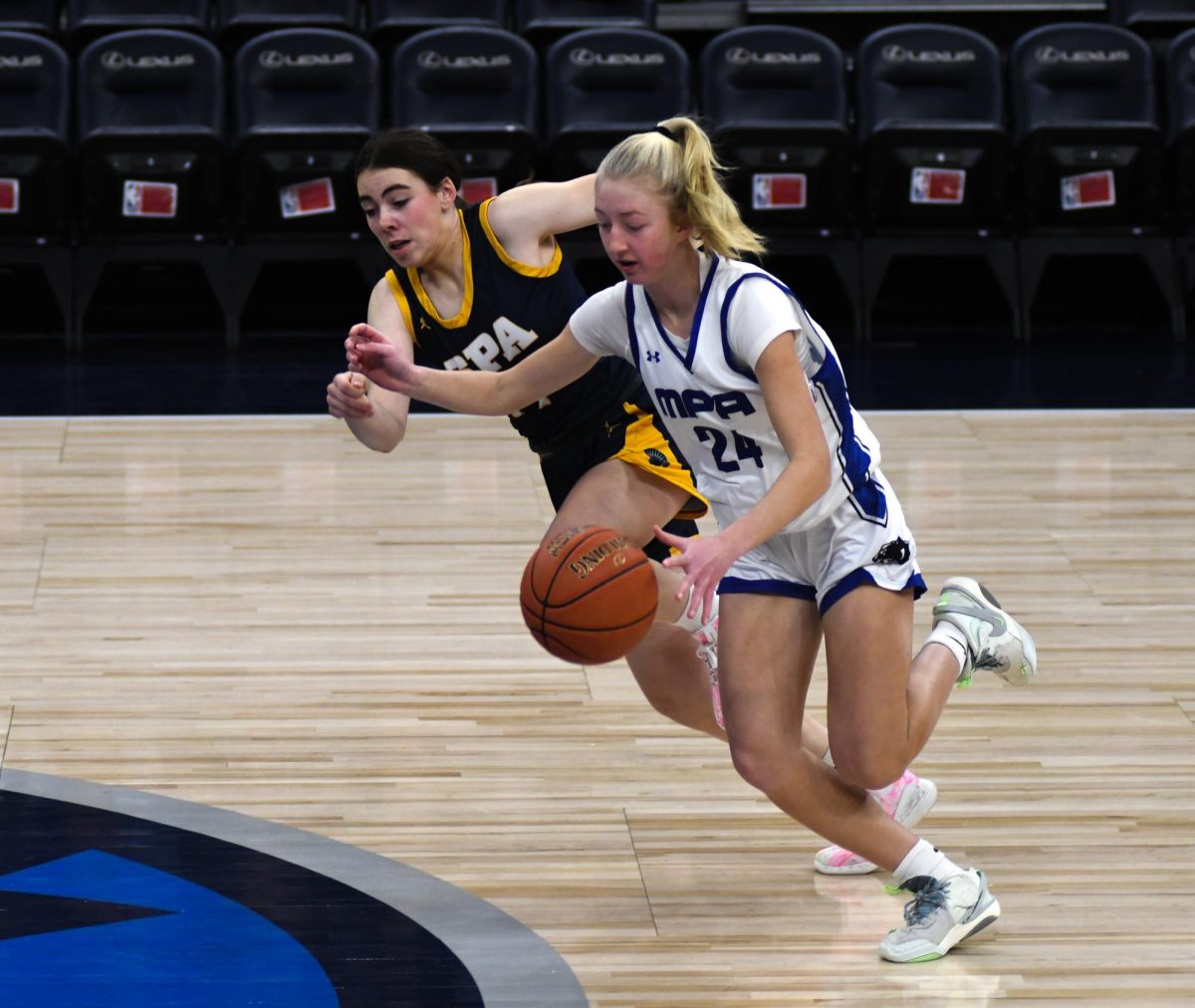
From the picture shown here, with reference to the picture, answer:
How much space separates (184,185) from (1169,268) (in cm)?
431

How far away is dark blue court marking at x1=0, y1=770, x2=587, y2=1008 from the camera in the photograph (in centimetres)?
280

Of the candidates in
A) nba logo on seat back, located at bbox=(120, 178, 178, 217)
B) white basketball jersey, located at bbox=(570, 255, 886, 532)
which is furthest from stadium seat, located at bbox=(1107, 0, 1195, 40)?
white basketball jersey, located at bbox=(570, 255, 886, 532)

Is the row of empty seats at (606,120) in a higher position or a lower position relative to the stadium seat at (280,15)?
lower

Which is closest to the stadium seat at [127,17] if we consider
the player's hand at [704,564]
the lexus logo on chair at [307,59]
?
the lexus logo on chair at [307,59]

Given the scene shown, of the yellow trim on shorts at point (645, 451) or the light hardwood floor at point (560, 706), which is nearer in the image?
the light hardwood floor at point (560, 706)

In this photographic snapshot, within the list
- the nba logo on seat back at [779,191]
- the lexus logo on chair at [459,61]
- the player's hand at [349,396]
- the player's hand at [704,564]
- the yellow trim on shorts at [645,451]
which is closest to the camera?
the player's hand at [704,564]

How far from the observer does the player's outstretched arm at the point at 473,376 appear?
315 cm

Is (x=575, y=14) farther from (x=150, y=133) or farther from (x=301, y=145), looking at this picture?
(x=150, y=133)

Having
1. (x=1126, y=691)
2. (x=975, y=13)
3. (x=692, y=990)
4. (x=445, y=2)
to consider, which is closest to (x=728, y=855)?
(x=692, y=990)

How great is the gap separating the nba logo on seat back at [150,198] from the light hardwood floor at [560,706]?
1.69 m

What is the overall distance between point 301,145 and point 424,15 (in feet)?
4.14

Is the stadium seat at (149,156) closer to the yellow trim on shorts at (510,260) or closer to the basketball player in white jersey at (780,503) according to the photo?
the yellow trim on shorts at (510,260)

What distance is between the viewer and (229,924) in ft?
9.91

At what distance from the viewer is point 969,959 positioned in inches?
116
